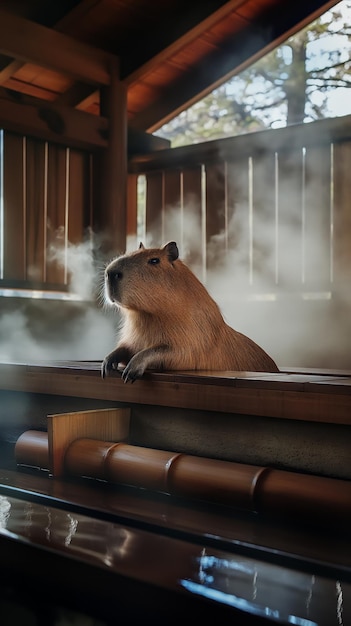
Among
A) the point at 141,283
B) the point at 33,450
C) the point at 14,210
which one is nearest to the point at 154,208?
the point at 14,210

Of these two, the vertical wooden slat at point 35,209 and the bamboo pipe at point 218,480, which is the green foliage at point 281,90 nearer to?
the vertical wooden slat at point 35,209

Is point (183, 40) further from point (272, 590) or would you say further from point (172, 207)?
point (272, 590)

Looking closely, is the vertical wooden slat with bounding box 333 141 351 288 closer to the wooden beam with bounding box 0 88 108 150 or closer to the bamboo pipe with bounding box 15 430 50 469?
the wooden beam with bounding box 0 88 108 150

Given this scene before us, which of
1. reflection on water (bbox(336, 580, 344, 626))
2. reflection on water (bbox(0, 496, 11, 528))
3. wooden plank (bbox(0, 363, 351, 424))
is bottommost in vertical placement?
reflection on water (bbox(0, 496, 11, 528))

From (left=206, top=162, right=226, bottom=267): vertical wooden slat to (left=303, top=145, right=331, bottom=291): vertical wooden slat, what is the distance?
30.0 inches

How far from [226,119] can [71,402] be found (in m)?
5.72

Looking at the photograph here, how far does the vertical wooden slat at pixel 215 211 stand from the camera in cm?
537

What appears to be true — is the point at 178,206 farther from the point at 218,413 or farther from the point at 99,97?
the point at 218,413

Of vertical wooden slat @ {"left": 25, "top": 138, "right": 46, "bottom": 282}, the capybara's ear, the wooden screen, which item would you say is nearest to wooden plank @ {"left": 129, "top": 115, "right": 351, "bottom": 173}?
the wooden screen

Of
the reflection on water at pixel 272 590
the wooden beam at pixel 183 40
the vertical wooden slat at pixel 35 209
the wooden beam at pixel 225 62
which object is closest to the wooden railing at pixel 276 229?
the wooden beam at pixel 225 62

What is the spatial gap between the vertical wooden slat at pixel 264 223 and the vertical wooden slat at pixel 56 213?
1.57 metres

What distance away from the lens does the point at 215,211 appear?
5.41 meters

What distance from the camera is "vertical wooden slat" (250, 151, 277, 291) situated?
16.7 ft

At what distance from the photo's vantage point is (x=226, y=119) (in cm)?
775
